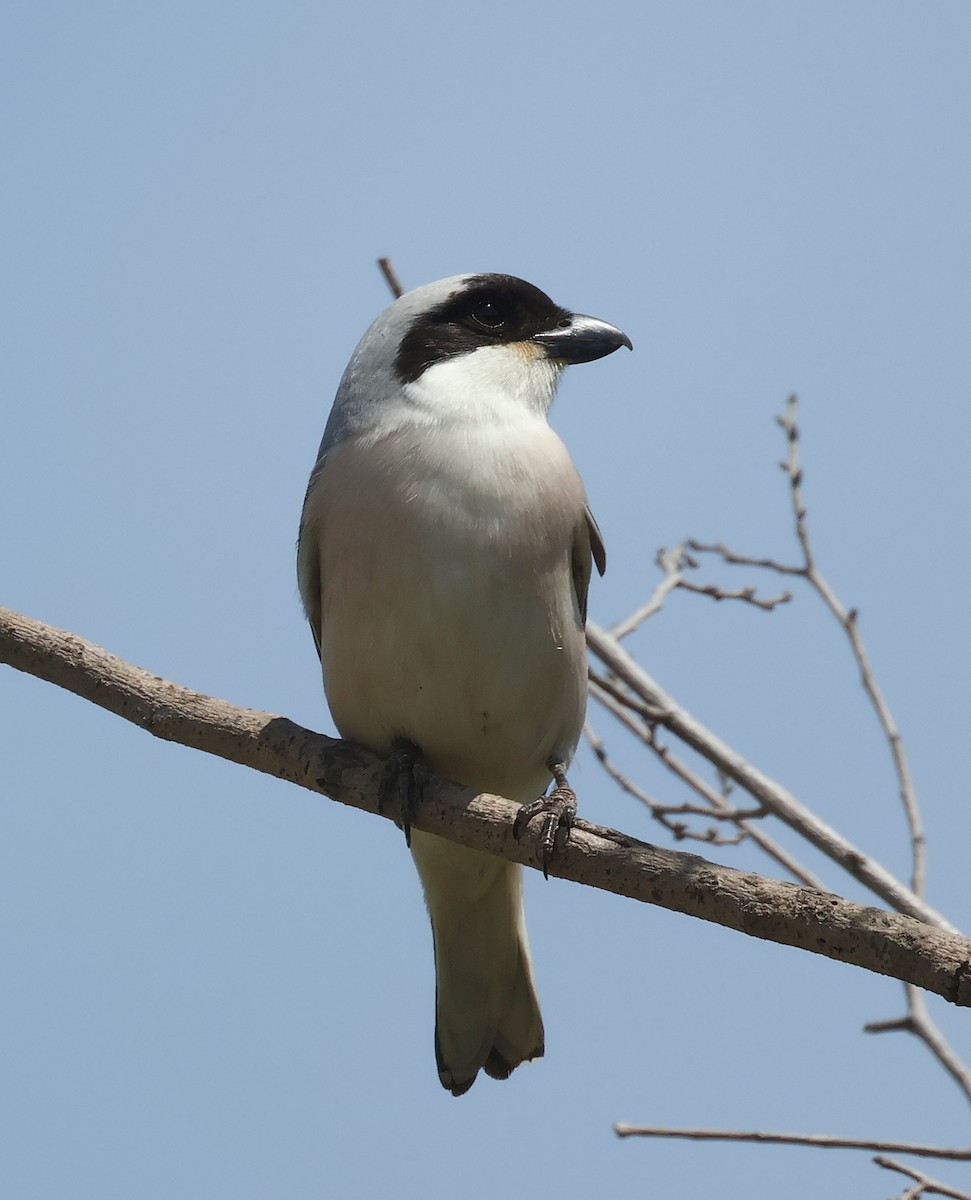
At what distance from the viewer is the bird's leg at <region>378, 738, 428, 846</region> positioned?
A: 4488mm

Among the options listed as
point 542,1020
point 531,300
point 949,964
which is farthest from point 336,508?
point 949,964

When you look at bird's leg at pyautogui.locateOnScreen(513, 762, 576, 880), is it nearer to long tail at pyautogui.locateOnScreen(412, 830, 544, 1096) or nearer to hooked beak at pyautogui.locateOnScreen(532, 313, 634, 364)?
long tail at pyautogui.locateOnScreen(412, 830, 544, 1096)

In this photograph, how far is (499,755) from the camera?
4.92m

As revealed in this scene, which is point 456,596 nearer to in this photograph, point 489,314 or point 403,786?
point 403,786

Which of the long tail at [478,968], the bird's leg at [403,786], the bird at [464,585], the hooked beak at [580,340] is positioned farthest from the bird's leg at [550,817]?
the hooked beak at [580,340]

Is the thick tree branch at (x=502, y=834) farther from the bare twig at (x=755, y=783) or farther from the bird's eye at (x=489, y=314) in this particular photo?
the bird's eye at (x=489, y=314)

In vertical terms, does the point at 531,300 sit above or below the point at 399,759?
above

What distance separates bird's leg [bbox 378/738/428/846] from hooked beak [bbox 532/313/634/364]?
1771mm

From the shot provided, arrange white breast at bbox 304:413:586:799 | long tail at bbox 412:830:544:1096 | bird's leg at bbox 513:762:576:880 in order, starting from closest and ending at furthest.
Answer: bird's leg at bbox 513:762:576:880
white breast at bbox 304:413:586:799
long tail at bbox 412:830:544:1096

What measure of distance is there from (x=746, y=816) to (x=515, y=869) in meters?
0.98

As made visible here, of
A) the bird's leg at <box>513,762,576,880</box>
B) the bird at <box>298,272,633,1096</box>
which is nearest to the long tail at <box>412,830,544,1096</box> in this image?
the bird at <box>298,272,633,1096</box>

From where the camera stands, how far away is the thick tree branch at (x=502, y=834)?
11.0 ft

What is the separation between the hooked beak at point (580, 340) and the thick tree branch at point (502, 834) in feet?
5.89

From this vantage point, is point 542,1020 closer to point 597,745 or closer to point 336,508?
point 597,745
